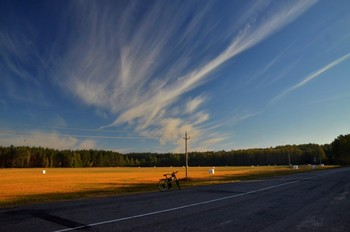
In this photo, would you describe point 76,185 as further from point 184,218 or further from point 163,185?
point 184,218

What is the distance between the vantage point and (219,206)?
13656 mm

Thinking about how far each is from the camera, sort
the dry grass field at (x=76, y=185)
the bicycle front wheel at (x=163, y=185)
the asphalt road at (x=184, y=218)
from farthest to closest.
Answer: the bicycle front wheel at (x=163, y=185)
the dry grass field at (x=76, y=185)
the asphalt road at (x=184, y=218)

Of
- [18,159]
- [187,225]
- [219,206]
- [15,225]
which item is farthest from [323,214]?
[18,159]

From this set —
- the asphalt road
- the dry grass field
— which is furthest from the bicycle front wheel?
the asphalt road

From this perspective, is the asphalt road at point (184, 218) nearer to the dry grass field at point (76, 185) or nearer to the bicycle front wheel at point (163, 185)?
the dry grass field at point (76, 185)

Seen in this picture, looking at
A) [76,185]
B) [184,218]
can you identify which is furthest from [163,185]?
[76,185]

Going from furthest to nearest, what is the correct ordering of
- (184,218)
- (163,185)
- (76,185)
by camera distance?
1. (76,185)
2. (163,185)
3. (184,218)

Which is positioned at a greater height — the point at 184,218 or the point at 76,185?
the point at 76,185

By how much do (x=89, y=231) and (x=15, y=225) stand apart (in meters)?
2.21

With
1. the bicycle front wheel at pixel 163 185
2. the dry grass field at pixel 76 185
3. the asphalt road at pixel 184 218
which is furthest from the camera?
the bicycle front wheel at pixel 163 185

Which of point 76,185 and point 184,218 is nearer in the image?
point 184,218

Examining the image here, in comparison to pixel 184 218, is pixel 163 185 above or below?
above

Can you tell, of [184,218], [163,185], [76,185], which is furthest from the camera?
[76,185]

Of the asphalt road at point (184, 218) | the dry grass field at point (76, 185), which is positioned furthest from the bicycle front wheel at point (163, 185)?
the asphalt road at point (184, 218)
